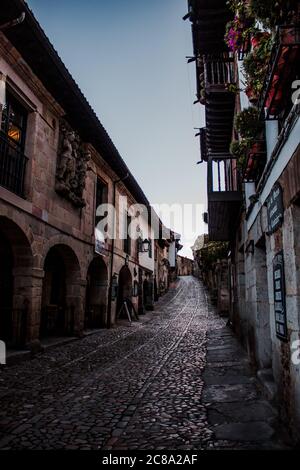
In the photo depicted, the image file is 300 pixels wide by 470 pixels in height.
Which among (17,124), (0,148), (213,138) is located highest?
(213,138)

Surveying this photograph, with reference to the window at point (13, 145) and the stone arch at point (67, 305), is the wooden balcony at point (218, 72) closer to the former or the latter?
the window at point (13, 145)

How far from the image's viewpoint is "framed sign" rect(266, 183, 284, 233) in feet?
12.0

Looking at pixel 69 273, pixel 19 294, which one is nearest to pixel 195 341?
pixel 69 273

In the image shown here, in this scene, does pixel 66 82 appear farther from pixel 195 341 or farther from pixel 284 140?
pixel 195 341

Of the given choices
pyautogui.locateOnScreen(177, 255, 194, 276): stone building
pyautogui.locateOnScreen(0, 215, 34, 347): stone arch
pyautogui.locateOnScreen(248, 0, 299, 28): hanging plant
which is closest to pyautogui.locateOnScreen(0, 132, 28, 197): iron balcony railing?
pyautogui.locateOnScreen(0, 215, 34, 347): stone arch

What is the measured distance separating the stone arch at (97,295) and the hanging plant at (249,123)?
8348 millimetres

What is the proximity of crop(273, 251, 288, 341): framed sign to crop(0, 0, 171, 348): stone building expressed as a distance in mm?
5197

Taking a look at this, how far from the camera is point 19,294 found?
783 centimetres

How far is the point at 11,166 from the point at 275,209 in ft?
19.3

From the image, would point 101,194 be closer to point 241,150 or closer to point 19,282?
point 19,282

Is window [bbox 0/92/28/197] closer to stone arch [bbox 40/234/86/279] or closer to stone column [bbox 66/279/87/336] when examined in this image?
stone arch [bbox 40/234/86/279]

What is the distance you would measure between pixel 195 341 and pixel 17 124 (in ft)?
23.5

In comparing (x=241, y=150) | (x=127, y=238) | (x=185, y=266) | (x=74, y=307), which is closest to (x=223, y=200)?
(x=241, y=150)

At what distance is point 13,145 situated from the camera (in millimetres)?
8227
